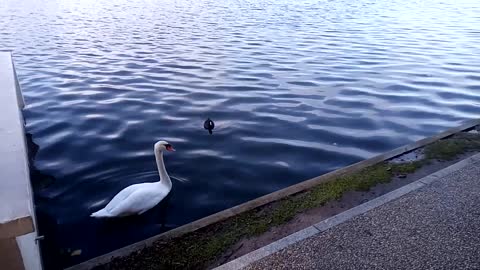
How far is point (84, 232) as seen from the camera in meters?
5.27

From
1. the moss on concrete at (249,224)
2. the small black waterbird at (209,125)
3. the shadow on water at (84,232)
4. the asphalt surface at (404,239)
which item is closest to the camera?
the asphalt surface at (404,239)

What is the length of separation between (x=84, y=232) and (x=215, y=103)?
17.3 ft

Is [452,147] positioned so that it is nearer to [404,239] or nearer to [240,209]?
[404,239]

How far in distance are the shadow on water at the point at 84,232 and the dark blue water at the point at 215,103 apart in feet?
0.07

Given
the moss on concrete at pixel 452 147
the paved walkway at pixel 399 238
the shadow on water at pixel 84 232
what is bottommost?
the shadow on water at pixel 84 232

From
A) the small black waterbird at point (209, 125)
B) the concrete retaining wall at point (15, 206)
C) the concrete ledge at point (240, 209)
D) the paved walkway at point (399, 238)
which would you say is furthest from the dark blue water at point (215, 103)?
the paved walkway at point (399, 238)

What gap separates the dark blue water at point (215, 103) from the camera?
243 inches

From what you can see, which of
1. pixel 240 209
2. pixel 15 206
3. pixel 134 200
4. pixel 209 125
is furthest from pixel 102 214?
pixel 209 125

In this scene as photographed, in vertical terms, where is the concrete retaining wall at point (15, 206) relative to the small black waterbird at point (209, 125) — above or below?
above

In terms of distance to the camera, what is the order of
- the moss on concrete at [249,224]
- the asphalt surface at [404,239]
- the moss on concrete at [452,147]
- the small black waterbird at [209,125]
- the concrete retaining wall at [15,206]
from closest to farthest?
the concrete retaining wall at [15,206], the asphalt surface at [404,239], the moss on concrete at [249,224], the moss on concrete at [452,147], the small black waterbird at [209,125]

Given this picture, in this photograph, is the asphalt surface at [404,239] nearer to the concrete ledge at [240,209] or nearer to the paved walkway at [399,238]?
the paved walkway at [399,238]

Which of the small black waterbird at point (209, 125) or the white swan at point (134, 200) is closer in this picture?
the white swan at point (134, 200)

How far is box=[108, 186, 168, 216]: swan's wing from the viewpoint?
5312mm

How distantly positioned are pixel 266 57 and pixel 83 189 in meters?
9.26
